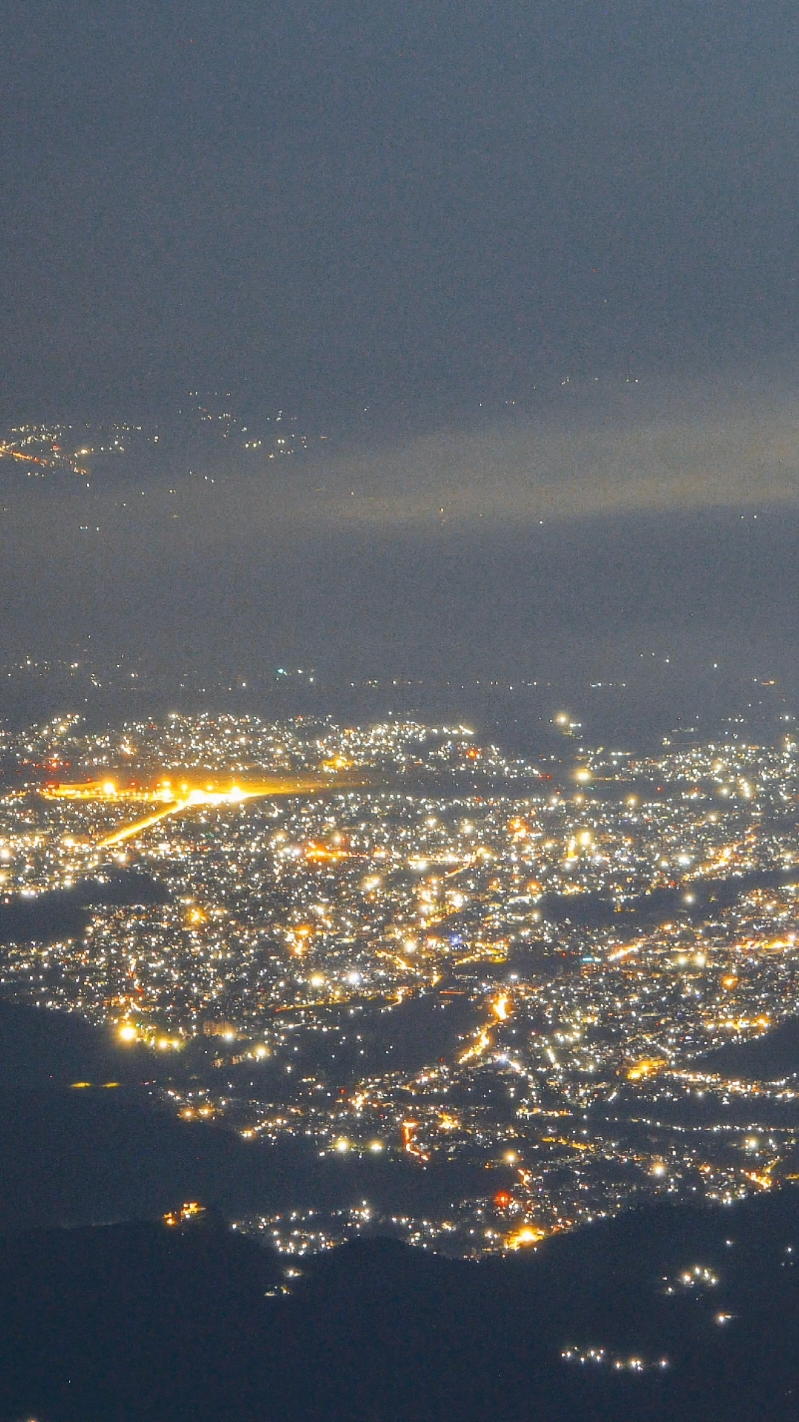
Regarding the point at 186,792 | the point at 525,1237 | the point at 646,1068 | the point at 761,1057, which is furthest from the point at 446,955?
the point at 186,792

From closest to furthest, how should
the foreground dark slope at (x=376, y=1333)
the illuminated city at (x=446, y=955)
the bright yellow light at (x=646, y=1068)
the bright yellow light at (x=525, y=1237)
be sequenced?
the foreground dark slope at (x=376, y=1333), the bright yellow light at (x=525, y=1237), the illuminated city at (x=446, y=955), the bright yellow light at (x=646, y=1068)

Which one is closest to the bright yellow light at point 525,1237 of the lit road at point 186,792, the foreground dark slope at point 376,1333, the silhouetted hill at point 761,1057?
the foreground dark slope at point 376,1333

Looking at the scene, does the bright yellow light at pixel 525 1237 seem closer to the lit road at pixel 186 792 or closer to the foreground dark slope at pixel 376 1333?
the foreground dark slope at pixel 376 1333

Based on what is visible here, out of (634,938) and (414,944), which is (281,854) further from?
(634,938)

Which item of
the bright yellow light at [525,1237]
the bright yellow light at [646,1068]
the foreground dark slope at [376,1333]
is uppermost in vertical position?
the bright yellow light at [646,1068]

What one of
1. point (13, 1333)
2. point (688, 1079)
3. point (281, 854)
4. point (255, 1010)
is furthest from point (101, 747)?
point (13, 1333)

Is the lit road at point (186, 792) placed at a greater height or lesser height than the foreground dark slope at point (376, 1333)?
greater

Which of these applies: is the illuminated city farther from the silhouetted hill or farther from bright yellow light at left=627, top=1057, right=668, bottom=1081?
the silhouetted hill
